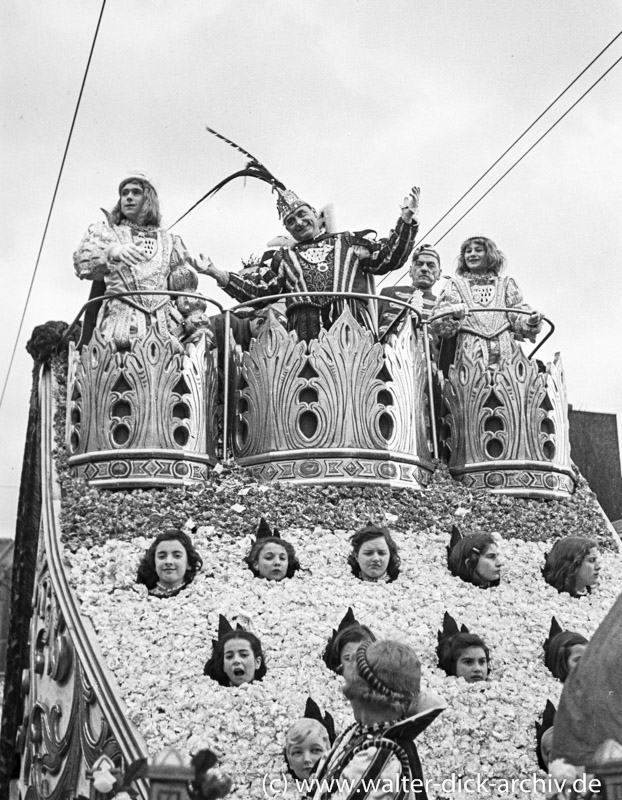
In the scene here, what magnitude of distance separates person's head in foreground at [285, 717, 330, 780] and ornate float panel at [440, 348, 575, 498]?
3695 millimetres

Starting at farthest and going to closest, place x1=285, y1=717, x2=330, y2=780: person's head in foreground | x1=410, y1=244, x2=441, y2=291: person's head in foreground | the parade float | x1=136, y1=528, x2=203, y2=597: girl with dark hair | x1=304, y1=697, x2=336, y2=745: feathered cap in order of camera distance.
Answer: x1=410, y1=244, x2=441, y2=291: person's head in foreground
x1=136, y1=528, x2=203, y2=597: girl with dark hair
the parade float
x1=304, y1=697, x2=336, y2=745: feathered cap
x1=285, y1=717, x2=330, y2=780: person's head in foreground

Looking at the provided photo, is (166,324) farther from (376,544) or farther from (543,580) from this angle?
(543,580)

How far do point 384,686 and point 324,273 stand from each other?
631 cm

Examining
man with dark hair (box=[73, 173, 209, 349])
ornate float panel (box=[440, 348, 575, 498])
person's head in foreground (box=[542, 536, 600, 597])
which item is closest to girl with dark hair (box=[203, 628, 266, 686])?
person's head in foreground (box=[542, 536, 600, 597])

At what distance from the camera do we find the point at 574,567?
342 inches

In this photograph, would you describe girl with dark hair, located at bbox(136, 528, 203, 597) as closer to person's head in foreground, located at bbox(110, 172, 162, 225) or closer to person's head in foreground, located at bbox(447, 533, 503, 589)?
person's head in foreground, located at bbox(447, 533, 503, 589)

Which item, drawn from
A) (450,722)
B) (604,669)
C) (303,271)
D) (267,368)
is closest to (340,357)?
(267,368)

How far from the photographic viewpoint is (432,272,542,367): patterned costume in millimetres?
10562

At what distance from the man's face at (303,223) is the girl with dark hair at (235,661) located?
4.69 m

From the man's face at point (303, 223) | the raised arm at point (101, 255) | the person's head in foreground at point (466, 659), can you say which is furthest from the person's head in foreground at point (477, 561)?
the raised arm at point (101, 255)

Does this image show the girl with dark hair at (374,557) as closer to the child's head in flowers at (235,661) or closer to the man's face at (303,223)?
the child's head in flowers at (235,661)

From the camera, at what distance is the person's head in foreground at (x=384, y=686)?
4.77 m

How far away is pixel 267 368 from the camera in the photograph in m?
9.86

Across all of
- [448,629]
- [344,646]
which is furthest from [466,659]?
[344,646]
